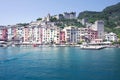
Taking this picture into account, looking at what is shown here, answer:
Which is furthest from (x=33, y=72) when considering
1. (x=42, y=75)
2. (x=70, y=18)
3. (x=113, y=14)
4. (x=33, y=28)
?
(x=113, y=14)

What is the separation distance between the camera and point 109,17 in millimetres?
106812

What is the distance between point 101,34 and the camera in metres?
81.7

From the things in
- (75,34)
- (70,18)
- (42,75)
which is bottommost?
(42,75)

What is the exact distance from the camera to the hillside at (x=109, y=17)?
9401 centimetres

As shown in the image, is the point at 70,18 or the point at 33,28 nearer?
the point at 33,28

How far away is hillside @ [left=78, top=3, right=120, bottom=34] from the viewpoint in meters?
94.0

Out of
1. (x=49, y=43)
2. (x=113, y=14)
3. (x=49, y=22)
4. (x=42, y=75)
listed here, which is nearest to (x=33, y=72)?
(x=42, y=75)

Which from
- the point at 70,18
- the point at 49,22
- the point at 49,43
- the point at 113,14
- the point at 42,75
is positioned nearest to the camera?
the point at 42,75

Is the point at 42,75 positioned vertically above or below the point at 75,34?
below

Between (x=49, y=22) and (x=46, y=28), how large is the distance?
13398mm

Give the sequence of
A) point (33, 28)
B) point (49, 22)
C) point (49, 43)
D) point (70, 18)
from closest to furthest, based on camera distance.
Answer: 1. point (49, 43)
2. point (33, 28)
3. point (49, 22)
4. point (70, 18)

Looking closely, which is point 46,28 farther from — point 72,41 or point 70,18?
point 70,18

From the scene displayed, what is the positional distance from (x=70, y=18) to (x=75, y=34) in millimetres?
22920

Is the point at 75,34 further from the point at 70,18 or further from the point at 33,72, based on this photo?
the point at 33,72
